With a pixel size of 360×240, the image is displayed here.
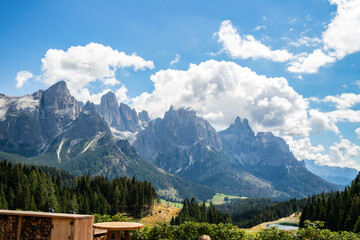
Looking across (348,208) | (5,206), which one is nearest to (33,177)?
(5,206)

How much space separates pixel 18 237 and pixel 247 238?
1627 cm

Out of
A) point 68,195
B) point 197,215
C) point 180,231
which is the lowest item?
point 197,215

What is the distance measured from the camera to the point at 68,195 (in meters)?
115

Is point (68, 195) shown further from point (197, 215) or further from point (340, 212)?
point (340, 212)

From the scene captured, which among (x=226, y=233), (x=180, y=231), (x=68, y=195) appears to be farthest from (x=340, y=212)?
(x=68, y=195)

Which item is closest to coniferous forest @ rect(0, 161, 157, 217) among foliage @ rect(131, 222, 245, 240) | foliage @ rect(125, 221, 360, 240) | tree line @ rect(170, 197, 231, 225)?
tree line @ rect(170, 197, 231, 225)

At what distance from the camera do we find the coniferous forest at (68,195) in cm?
10062

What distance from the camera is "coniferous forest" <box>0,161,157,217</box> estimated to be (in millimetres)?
100625

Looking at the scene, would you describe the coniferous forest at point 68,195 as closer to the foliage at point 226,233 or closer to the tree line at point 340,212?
the tree line at point 340,212

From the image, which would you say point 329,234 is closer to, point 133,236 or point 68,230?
point 133,236

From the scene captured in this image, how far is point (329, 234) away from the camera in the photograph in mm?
20438

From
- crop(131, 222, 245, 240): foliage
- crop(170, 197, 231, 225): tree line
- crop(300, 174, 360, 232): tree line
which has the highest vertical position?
crop(131, 222, 245, 240): foliage

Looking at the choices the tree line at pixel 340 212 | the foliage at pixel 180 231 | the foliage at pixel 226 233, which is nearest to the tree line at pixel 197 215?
the tree line at pixel 340 212

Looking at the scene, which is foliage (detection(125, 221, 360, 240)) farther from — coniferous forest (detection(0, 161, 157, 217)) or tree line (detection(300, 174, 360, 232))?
coniferous forest (detection(0, 161, 157, 217))
